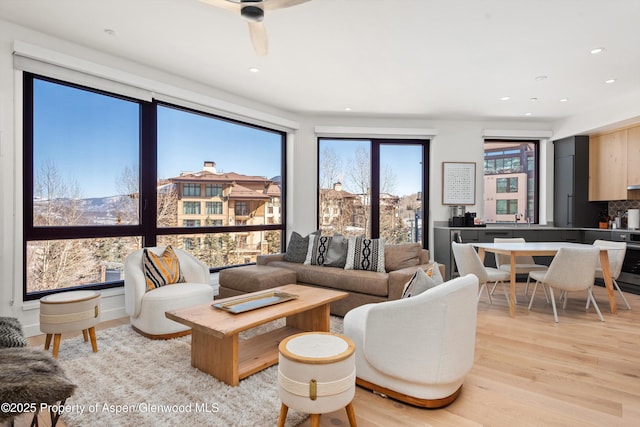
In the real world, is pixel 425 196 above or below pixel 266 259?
above

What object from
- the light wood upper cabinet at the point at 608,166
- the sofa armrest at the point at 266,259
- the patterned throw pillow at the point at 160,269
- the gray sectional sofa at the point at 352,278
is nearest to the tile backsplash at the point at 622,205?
the light wood upper cabinet at the point at 608,166

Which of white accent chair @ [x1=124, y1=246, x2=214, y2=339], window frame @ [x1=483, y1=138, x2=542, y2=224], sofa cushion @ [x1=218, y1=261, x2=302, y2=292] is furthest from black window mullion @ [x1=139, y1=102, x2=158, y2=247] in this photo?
window frame @ [x1=483, y1=138, x2=542, y2=224]

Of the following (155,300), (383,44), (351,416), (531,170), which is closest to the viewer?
(351,416)

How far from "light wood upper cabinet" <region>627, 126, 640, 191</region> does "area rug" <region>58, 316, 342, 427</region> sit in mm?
Result: 5633

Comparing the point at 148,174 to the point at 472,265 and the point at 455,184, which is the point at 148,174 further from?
the point at 455,184

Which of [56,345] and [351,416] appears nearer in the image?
[351,416]

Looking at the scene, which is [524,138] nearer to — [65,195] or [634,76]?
[634,76]

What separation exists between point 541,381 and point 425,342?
1.04 meters

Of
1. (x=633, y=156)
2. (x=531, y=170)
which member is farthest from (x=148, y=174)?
(x=633, y=156)

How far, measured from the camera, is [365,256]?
156 inches

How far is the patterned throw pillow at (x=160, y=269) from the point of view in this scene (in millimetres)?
3236

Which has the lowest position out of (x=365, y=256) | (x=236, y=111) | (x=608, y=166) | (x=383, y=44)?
(x=365, y=256)

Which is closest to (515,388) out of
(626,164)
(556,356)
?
(556,356)

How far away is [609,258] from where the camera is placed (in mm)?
3857
